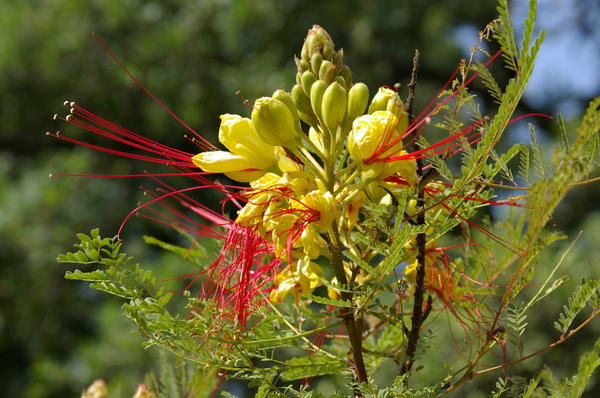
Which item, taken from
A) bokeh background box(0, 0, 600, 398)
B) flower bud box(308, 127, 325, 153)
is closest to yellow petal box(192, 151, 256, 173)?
flower bud box(308, 127, 325, 153)

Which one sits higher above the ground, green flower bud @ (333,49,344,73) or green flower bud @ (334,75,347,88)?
green flower bud @ (333,49,344,73)

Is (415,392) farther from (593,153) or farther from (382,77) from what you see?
(382,77)

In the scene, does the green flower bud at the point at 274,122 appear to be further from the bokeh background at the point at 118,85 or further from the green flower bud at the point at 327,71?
the bokeh background at the point at 118,85

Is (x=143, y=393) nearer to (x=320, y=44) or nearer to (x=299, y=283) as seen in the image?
(x=299, y=283)

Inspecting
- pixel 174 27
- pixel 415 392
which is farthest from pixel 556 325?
pixel 174 27

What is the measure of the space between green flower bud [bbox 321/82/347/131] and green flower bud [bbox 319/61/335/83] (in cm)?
5

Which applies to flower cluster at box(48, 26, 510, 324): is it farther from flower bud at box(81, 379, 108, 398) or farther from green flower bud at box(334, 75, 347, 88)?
flower bud at box(81, 379, 108, 398)

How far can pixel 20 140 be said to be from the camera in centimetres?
677

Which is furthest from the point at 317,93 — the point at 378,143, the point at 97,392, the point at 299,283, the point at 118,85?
the point at 118,85

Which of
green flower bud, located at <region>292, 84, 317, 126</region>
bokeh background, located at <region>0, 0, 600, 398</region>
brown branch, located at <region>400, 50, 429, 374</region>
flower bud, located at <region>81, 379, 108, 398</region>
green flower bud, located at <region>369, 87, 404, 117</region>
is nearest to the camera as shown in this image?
brown branch, located at <region>400, 50, 429, 374</region>

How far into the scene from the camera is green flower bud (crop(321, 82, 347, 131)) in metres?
0.98

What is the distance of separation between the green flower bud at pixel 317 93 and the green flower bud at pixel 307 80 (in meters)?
0.03

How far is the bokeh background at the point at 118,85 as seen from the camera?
5516mm

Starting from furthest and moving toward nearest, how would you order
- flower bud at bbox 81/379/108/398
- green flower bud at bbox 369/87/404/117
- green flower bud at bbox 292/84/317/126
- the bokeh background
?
1. the bokeh background
2. flower bud at bbox 81/379/108/398
3. green flower bud at bbox 292/84/317/126
4. green flower bud at bbox 369/87/404/117
